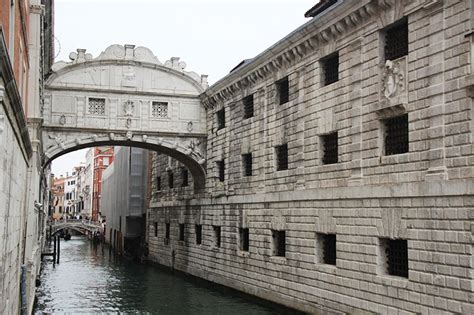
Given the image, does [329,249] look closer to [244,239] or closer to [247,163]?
[244,239]

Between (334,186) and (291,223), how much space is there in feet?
8.90

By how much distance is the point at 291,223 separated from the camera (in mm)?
17984

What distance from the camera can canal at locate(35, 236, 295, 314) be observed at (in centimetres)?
1881

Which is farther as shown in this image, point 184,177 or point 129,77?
point 184,177

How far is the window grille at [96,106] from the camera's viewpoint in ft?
80.2

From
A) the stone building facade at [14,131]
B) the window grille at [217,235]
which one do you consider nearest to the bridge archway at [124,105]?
the window grille at [217,235]

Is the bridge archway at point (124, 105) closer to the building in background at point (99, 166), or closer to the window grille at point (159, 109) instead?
the window grille at point (159, 109)

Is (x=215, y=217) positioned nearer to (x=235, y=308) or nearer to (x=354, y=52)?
(x=235, y=308)

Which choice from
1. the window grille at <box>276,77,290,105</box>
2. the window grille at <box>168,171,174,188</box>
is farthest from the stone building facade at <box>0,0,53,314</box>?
the window grille at <box>168,171,174,188</box>

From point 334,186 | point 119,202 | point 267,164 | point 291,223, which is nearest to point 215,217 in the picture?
point 267,164

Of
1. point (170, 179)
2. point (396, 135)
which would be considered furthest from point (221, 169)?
point (396, 135)

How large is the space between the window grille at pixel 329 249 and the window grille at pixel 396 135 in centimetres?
345

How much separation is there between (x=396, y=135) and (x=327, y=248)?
428 centimetres

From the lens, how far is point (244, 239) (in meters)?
21.7
